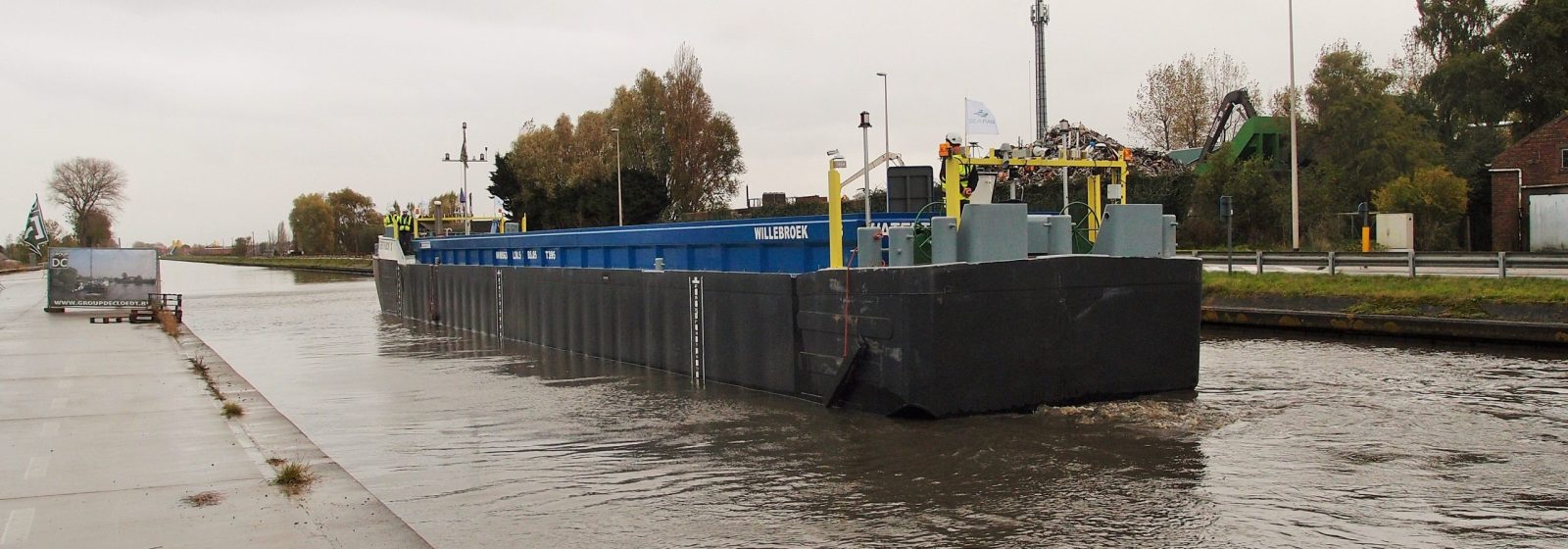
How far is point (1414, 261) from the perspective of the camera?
72.4ft

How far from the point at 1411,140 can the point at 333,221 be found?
426 feet

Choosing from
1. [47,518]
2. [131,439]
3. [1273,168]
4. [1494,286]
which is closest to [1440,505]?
[47,518]

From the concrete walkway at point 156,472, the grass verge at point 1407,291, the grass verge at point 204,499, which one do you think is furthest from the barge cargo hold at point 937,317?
the grass verge at point 1407,291

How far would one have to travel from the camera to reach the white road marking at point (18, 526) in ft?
23.0

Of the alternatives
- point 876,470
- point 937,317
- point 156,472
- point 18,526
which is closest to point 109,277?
point 156,472

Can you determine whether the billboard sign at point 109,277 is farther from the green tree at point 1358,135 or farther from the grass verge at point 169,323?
the green tree at point 1358,135

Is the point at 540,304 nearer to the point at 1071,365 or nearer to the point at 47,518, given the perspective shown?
the point at 1071,365

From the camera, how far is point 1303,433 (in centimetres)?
1056

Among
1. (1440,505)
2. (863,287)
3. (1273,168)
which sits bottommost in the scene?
(1440,505)

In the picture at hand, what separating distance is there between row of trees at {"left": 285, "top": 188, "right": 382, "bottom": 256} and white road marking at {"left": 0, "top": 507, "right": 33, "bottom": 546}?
13854 cm

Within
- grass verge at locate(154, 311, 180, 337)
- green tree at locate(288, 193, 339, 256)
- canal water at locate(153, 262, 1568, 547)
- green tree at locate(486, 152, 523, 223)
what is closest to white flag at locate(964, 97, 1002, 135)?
canal water at locate(153, 262, 1568, 547)

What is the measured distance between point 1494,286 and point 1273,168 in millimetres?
25550

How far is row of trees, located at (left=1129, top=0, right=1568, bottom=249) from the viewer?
3709cm

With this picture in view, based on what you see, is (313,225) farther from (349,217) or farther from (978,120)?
(978,120)
